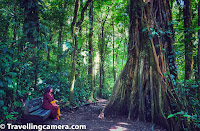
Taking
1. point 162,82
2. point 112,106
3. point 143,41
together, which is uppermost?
point 143,41

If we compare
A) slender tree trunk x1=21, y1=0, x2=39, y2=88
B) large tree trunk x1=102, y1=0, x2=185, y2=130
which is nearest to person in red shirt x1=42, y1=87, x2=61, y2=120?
slender tree trunk x1=21, y1=0, x2=39, y2=88

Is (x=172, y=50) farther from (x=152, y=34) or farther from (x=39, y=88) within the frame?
(x=39, y=88)

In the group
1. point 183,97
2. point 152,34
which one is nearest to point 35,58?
point 152,34

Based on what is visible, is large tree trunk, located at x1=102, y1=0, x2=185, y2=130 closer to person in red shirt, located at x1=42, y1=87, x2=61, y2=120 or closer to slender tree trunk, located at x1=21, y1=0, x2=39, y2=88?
person in red shirt, located at x1=42, y1=87, x2=61, y2=120

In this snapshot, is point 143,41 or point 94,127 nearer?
point 94,127

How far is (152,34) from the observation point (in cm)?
477

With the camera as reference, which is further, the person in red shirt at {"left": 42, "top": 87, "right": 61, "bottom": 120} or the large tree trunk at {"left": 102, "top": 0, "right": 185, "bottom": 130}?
the large tree trunk at {"left": 102, "top": 0, "right": 185, "bottom": 130}

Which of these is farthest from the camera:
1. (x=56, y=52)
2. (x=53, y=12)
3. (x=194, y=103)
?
(x=53, y=12)

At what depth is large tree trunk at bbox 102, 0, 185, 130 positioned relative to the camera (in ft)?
14.4

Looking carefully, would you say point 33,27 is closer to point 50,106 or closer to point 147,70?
point 50,106

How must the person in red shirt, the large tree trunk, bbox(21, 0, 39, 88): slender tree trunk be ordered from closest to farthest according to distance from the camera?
the person in red shirt < the large tree trunk < bbox(21, 0, 39, 88): slender tree trunk

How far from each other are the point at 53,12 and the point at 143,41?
509 cm

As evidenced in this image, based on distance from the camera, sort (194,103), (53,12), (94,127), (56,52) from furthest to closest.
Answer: (53,12) → (56,52) → (94,127) → (194,103)

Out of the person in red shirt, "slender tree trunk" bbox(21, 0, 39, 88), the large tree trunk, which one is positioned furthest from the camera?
"slender tree trunk" bbox(21, 0, 39, 88)
